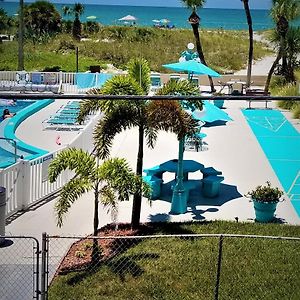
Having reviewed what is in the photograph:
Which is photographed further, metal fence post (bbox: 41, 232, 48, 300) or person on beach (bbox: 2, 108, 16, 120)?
person on beach (bbox: 2, 108, 16, 120)

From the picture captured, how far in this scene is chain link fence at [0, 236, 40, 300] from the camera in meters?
7.79

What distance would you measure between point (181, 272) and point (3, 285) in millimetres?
2365

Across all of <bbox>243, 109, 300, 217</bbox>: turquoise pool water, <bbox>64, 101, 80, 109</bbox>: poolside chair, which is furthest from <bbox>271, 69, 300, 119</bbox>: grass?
<bbox>64, 101, 80, 109</bbox>: poolside chair

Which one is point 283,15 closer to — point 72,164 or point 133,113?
point 133,113

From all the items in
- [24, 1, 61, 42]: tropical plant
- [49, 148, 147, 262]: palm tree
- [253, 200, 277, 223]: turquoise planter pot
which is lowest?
[253, 200, 277, 223]: turquoise planter pot

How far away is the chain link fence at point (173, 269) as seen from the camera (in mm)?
8141

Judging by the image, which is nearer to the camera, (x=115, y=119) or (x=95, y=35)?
(x=115, y=119)

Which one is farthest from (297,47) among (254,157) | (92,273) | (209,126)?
(92,273)

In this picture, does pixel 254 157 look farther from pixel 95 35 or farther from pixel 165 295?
pixel 95 35

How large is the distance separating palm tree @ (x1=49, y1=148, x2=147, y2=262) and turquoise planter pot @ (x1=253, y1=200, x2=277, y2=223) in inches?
118

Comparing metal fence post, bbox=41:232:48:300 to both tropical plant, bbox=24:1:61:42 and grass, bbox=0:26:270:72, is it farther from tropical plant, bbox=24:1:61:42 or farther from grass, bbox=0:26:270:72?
tropical plant, bbox=24:1:61:42

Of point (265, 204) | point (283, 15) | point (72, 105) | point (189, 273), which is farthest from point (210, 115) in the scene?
point (283, 15)

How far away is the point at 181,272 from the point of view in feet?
28.8

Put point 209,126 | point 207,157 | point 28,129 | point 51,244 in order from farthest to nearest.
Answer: point 209,126
point 28,129
point 207,157
point 51,244
